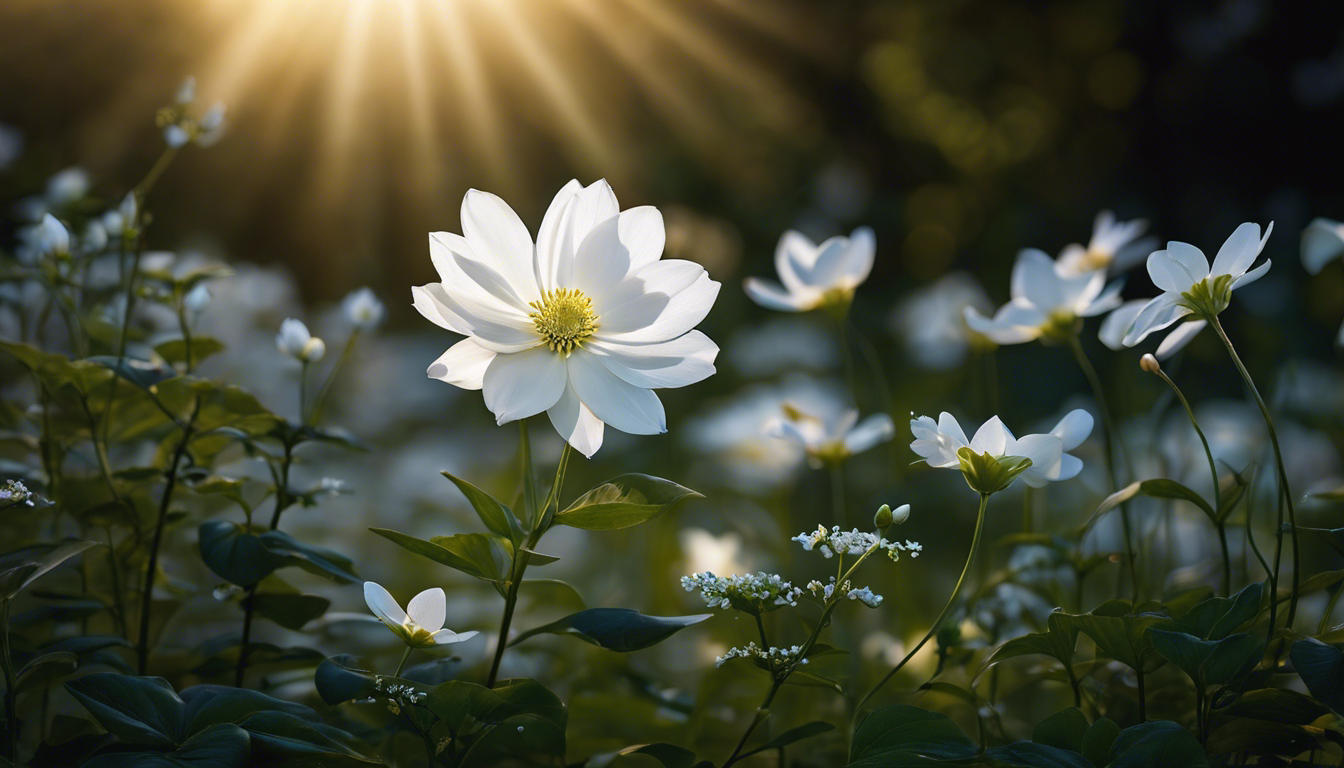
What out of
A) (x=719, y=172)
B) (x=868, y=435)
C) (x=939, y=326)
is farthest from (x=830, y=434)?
(x=719, y=172)

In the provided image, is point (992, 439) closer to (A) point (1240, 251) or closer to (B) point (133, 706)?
(A) point (1240, 251)

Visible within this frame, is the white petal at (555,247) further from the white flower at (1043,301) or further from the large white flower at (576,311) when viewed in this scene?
the white flower at (1043,301)

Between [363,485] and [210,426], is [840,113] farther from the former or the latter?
[210,426]

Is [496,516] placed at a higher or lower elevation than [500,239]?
lower

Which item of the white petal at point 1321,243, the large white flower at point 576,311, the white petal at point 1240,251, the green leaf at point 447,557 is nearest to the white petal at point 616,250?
the large white flower at point 576,311

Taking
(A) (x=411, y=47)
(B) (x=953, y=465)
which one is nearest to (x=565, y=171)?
(A) (x=411, y=47)

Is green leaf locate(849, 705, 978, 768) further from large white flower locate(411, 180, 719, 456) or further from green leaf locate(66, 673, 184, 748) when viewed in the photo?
green leaf locate(66, 673, 184, 748)
